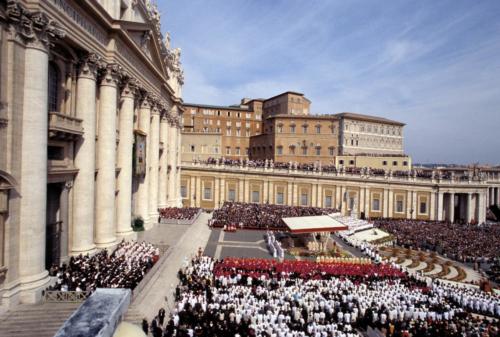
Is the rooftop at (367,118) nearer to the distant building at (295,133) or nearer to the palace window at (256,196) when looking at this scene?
the distant building at (295,133)

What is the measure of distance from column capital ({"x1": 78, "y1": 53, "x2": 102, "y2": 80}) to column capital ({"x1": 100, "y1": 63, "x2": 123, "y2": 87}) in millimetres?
1508

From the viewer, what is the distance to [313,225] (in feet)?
99.9

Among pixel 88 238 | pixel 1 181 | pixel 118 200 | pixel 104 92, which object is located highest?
pixel 104 92

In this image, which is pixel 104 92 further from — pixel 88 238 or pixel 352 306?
pixel 352 306

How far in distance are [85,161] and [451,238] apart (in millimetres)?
35656

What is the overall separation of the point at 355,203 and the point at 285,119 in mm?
24389

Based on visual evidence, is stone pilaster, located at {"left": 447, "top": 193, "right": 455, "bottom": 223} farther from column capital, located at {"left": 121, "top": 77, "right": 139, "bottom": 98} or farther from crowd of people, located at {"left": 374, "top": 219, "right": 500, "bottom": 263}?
column capital, located at {"left": 121, "top": 77, "right": 139, "bottom": 98}

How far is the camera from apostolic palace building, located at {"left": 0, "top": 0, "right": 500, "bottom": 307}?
13453mm

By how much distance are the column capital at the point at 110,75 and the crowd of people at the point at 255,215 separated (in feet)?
67.5

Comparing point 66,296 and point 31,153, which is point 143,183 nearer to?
point 31,153

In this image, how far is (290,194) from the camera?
5362 centimetres

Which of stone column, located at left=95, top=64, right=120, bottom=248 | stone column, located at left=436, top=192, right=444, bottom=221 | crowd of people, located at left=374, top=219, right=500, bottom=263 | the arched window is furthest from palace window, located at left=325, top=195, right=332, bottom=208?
the arched window

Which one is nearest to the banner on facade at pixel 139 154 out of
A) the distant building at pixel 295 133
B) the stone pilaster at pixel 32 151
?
the stone pilaster at pixel 32 151

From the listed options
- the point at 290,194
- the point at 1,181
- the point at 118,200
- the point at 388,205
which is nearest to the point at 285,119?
the point at 290,194
